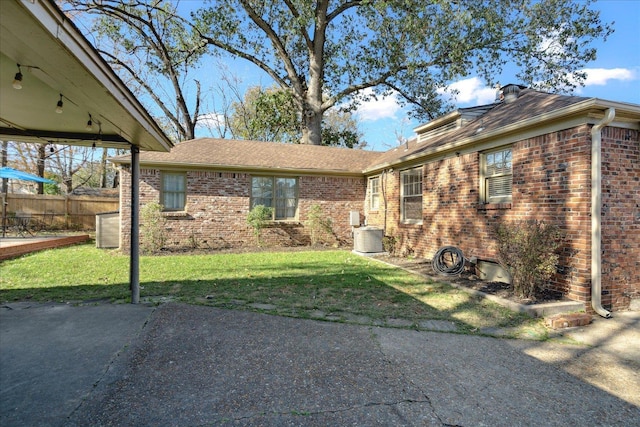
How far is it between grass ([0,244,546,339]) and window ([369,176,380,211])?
384cm

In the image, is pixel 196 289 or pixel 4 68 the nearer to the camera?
pixel 4 68

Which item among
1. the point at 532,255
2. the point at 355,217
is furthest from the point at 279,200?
the point at 532,255

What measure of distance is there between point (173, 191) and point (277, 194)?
3.50m

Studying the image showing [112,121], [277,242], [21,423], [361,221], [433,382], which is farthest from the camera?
[361,221]

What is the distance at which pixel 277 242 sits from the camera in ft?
41.1

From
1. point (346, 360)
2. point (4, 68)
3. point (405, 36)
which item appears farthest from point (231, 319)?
point (405, 36)

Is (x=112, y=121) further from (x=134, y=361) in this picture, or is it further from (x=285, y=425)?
(x=285, y=425)

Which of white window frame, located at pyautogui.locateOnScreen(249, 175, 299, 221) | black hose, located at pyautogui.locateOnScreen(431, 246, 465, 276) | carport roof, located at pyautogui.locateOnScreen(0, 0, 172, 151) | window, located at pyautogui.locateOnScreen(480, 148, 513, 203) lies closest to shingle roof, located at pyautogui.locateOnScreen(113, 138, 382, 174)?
white window frame, located at pyautogui.locateOnScreen(249, 175, 299, 221)

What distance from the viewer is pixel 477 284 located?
671cm

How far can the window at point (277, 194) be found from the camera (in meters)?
12.5

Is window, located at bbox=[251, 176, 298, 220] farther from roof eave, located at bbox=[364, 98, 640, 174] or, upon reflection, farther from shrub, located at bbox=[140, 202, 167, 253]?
roof eave, located at bbox=[364, 98, 640, 174]

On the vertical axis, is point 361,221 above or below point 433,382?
above

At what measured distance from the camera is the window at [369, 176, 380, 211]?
1262 cm

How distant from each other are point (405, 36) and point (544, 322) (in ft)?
57.5
